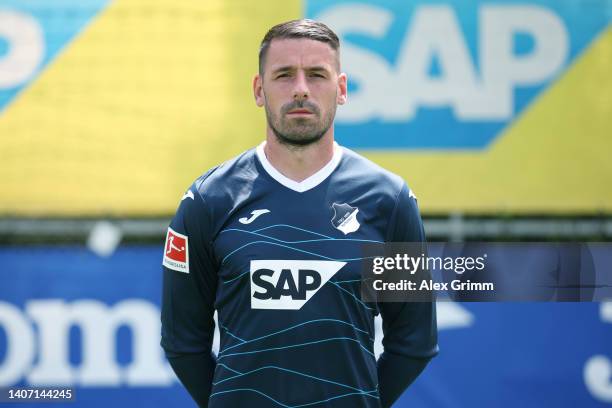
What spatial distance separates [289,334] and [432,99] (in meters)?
2.50

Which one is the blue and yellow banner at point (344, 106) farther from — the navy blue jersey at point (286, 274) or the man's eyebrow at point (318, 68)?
the man's eyebrow at point (318, 68)

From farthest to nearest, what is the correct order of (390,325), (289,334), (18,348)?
(18,348), (390,325), (289,334)

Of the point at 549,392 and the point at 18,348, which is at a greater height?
the point at 18,348

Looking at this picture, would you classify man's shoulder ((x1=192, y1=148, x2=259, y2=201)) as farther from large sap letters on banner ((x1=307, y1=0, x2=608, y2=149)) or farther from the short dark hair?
large sap letters on banner ((x1=307, y1=0, x2=608, y2=149))

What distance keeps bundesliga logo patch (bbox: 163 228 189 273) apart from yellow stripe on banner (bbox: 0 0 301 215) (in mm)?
2008

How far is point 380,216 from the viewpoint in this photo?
79.7 inches

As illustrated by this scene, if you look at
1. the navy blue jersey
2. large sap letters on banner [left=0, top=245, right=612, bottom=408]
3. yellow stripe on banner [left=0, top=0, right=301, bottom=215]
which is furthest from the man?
yellow stripe on banner [left=0, top=0, right=301, bottom=215]

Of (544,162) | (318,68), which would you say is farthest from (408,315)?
(544,162)

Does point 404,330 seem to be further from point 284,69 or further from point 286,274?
point 284,69

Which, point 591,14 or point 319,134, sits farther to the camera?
point 591,14

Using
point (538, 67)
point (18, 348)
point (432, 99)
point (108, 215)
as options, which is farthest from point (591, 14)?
point (18, 348)

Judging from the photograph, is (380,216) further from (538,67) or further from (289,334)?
(538,67)

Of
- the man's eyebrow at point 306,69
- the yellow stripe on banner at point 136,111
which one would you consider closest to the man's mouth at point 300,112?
the man's eyebrow at point 306,69

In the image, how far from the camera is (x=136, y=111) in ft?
13.6
